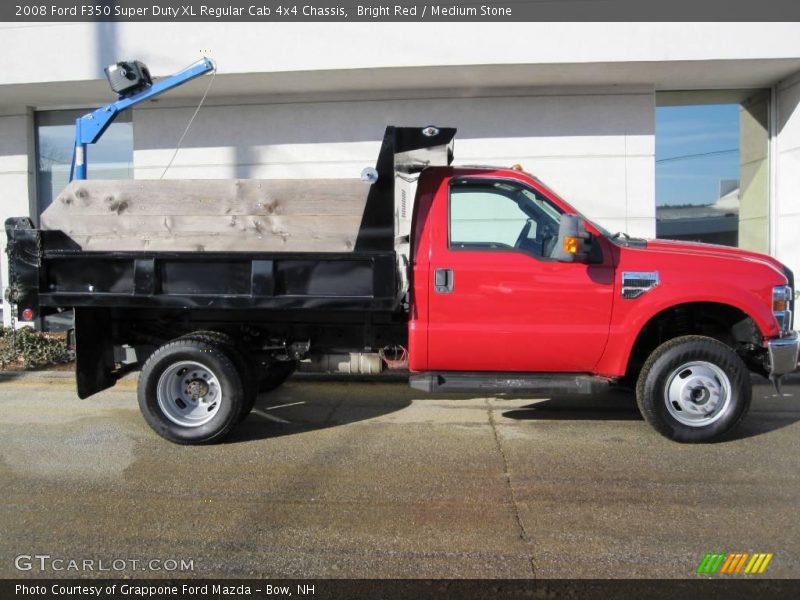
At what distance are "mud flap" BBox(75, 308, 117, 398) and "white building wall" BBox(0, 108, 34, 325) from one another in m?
6.98

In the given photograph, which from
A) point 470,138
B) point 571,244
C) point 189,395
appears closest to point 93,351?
point 189,395

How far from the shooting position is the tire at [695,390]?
516cm

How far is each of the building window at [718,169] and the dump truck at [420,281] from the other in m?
5.92

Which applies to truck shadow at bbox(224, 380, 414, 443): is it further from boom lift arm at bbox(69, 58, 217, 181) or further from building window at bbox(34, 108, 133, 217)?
building window at bbox(34, 108, 133, 217)

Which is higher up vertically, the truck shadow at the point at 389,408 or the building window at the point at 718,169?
the building window at the point at 718,169

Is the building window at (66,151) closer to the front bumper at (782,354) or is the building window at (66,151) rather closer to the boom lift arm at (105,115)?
the boom lift arm at (105,115)

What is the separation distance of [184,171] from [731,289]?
8.63 metres

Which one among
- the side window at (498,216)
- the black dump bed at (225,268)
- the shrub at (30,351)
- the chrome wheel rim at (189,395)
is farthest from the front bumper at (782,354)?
the shrub at (30,351)

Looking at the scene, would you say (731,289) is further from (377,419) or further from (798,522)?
(377,419)

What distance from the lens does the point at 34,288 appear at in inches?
207
